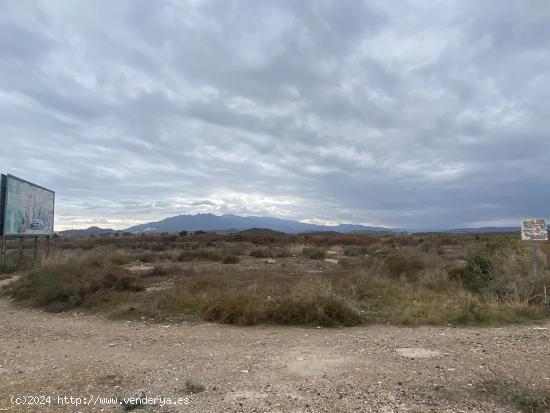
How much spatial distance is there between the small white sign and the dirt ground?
3941 mm

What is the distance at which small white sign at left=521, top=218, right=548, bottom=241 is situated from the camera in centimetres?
1250

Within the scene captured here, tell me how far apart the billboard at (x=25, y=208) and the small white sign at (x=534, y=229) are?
19.7m

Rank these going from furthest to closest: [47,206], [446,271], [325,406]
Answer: [47,206] → [446,271] → [325,406]

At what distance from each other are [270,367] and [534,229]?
32.8ft

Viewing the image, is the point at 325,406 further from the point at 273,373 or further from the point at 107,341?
the point at 107,341

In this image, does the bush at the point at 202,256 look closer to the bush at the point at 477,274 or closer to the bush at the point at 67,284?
the bush at the point at 67,284

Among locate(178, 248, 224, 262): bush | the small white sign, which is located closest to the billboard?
locate(178, 248, 224, 262): bush

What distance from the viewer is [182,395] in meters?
5.29

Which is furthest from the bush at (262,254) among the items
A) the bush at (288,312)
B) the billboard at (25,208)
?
the bush at (288,312)

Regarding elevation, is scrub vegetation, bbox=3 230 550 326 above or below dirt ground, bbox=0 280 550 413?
above

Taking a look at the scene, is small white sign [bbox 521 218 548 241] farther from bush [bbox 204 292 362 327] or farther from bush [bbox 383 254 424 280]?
bush [bbox 204 292 362 327]

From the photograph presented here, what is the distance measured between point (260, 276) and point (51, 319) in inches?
315

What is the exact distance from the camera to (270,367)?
639cm

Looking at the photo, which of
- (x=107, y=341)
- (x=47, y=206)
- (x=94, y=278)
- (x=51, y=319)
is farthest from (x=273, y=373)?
(x=47, y=206)
